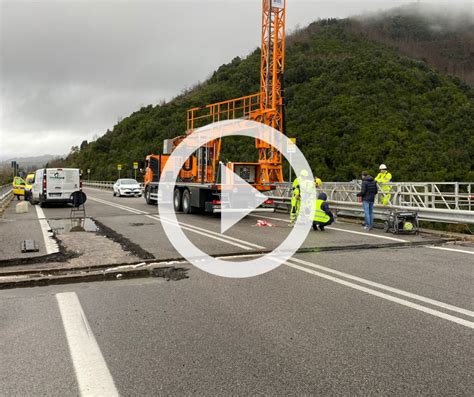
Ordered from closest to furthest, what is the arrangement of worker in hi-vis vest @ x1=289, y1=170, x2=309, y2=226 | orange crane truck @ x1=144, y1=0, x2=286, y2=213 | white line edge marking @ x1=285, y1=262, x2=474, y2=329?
white line edge marking @ x1=285, y1=262, x2=474, y2=329, worker in hi-vis vest @ x1=289, y1=170, x2=309, y2=226, orange crane truck @ x1=144, y1=0, x2=286, y2=213

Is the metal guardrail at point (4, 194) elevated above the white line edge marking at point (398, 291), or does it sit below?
above

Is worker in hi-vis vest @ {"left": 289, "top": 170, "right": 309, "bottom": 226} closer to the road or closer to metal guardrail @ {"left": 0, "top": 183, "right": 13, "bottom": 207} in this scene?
the road

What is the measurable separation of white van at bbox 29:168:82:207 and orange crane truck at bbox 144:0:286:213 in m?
3.85

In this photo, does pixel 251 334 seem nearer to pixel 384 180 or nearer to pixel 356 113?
pixel 384 180

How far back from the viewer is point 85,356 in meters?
3.81

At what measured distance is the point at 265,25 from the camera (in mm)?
31172

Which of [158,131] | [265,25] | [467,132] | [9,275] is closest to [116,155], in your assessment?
[158,131]

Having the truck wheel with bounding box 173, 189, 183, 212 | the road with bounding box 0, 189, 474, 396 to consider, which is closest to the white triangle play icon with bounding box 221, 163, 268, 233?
the truck wheel with bounding box 173, 189, 183, 212

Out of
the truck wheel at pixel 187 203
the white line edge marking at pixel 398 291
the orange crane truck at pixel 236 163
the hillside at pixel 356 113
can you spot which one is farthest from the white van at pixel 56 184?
the white line edge marking at pixel 398 291

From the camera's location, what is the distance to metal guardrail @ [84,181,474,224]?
12.0 meters

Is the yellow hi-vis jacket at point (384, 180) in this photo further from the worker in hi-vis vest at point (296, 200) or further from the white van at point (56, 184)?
the white van at point (56, 184)

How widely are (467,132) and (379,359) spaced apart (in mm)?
42229

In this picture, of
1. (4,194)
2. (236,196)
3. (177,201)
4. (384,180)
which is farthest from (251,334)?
(4,194)

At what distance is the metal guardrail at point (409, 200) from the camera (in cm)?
1201
